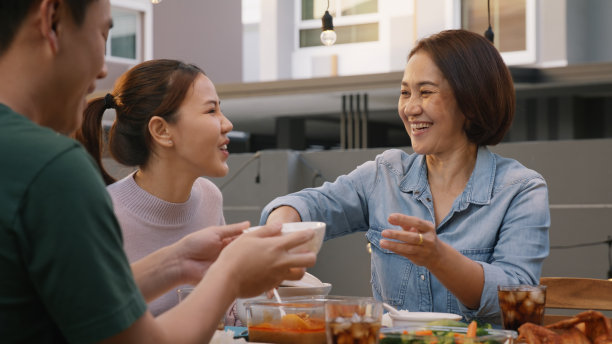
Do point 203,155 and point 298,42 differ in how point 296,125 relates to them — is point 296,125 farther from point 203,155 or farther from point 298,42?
point 203,155

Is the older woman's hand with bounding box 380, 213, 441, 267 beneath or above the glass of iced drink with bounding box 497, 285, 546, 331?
above

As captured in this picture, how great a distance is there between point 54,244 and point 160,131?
1.73 meters

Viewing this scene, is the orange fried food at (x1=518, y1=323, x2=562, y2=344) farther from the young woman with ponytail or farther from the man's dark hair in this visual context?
the young woman with ponytail

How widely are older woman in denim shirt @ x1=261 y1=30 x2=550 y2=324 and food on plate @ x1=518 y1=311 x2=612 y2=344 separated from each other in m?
0.58

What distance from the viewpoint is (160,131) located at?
269cm

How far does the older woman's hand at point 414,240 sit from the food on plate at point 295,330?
313mm

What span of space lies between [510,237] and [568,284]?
17.5 inches

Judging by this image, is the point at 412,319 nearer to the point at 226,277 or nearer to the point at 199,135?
the point at 226,277

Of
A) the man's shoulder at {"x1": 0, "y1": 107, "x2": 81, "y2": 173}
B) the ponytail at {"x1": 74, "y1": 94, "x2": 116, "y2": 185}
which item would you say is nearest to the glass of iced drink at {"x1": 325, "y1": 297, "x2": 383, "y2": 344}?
the man's shoulder at {"x1": 0, "y1": 107, "x2": 81, "y2": 173}

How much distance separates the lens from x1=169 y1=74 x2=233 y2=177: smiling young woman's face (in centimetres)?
266

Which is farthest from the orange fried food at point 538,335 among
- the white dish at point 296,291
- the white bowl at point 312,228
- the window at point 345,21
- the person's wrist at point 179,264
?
the window at point 345,21

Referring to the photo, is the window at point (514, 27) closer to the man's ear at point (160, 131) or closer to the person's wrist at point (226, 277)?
the man's ear at point (160, 131)

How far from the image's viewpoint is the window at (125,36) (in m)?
15.1

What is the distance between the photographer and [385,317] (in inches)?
70.8
